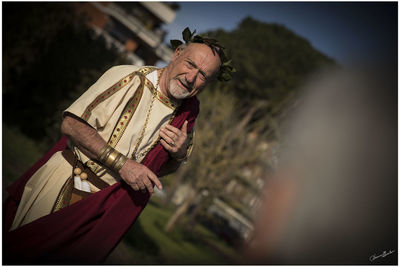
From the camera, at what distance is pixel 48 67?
1218 centimetres

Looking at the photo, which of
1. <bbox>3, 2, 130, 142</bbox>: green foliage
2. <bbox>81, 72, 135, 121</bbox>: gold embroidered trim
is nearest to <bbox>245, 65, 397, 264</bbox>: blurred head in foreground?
<bbox>81, 72, 135, 121</bbox>: gold embroidered trim

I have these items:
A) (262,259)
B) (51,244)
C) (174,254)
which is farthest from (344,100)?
(174,254)

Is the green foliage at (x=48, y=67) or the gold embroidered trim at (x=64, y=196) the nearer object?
the gold embroidered trim at (x=64, y=196)

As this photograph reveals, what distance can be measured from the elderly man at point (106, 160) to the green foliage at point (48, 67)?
400 inches

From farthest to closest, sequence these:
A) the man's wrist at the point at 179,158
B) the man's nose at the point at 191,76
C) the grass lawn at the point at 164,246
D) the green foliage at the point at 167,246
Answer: the green foliage at the point at 167,246
the grass lawn at the point at 164,246
the man's wrist at the point at 179,158
the man's nose at the point at 191,76

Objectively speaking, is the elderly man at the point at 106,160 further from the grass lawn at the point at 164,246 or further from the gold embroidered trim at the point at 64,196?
the grass lawn at the point at 164,246

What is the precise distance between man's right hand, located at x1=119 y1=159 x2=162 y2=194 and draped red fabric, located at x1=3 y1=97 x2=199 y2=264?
5.6 inches

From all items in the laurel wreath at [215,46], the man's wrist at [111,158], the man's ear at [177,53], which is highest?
the laurel wreath at [215,46]

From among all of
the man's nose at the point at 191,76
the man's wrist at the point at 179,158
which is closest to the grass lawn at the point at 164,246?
the man's wrist at the point at 179,158

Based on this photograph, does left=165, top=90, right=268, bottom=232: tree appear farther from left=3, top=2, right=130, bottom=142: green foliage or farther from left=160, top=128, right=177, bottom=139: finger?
left=160, top=128, right=177, bottom=139: finger

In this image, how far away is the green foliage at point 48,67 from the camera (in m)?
10.8

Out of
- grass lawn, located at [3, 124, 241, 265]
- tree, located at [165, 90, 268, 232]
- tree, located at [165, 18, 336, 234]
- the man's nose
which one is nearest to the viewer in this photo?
→ the man's nose

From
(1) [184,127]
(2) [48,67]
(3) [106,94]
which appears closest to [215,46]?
(1) [184,127]

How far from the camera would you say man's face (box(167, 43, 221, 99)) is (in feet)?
6.27
